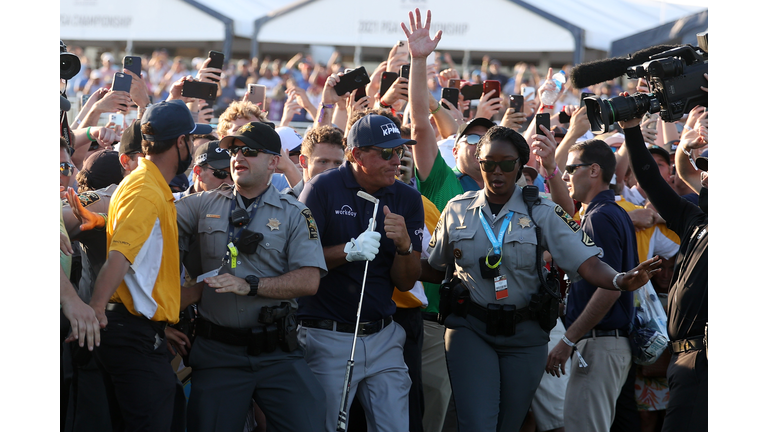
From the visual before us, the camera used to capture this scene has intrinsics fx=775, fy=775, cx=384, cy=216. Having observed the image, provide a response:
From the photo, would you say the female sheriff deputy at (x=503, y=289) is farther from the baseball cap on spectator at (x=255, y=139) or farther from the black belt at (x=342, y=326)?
the baseball cap on spectator at (x=255, y=139)

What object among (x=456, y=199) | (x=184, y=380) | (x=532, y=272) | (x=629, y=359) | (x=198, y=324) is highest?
(x=456, y=199)

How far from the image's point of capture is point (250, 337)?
4184mm

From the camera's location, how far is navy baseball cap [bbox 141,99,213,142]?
4.23 metres

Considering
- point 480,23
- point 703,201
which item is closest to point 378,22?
point 480,23

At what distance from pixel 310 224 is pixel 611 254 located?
6.89 ft

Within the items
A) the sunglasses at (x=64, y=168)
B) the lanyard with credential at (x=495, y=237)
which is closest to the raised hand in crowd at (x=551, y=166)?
the lanyard with credential at (x=495, y=237)

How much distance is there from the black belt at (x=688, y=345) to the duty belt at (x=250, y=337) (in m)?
2.30

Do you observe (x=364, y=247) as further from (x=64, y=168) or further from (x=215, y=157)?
(x=64, y=168)

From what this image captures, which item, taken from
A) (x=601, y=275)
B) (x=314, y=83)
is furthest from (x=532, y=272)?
(x=314, y=83)

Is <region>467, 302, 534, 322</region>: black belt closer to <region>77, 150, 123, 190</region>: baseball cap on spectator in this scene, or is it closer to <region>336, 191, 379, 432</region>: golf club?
<region>336, 191, 379, 432</region>: golf club

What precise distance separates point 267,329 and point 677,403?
2.34 metres

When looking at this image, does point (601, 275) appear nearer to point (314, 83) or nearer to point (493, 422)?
point (493, 422)

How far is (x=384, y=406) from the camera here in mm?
4516

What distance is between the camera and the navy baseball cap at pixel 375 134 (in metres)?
4.66
